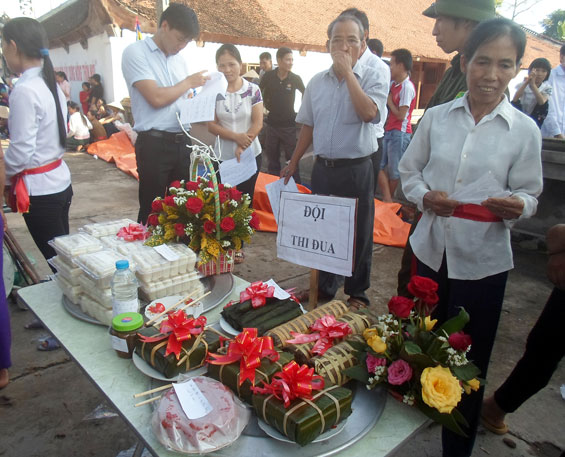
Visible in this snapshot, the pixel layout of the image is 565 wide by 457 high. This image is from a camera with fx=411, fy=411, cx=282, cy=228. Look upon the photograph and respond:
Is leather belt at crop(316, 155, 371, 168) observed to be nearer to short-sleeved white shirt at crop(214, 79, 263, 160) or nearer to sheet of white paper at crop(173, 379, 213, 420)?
short-sleeved white shirt at crop(214, 79, 263, 160)

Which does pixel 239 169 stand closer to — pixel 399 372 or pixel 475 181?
pixel 475 181

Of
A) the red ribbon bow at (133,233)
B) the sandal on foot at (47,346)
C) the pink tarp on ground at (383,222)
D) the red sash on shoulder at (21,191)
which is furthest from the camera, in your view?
the pink tarp on ground at (383,222)

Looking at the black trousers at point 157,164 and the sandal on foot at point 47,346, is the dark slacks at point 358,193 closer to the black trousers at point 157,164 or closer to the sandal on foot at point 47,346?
the black trousers at point 157,164

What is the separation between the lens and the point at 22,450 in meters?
2.03

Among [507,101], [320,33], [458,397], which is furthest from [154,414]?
[320,33]

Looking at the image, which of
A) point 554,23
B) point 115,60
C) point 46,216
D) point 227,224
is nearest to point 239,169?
point 46,216

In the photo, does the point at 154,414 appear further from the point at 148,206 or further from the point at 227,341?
the point at 148,206

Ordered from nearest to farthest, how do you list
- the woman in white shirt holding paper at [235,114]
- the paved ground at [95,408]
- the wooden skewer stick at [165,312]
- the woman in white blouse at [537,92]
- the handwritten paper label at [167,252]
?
the wooden skewer stick at [165,312] < the handwritten paper label at [167,252] < the paved ground at [95,408] < the woman in white shirt holding paper at [235,114] < the woman in white blouse at [537,92]

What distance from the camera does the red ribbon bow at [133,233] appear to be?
6.40 ft

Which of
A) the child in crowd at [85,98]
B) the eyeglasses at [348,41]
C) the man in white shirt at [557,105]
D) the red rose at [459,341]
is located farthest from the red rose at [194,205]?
the child in crowd at [85,98]

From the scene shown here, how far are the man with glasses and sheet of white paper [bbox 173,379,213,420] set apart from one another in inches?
66.6

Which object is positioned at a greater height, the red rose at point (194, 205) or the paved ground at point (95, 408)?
the red rose at point (194, 205)

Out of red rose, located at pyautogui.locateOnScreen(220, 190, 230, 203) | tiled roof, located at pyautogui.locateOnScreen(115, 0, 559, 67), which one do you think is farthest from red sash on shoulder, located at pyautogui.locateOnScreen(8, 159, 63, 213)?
tiled roof, located at pyautogui.locateOnScreen(115, 0, 559, 67)

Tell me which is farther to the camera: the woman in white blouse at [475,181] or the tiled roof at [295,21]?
the tiled roof at [295,21]
